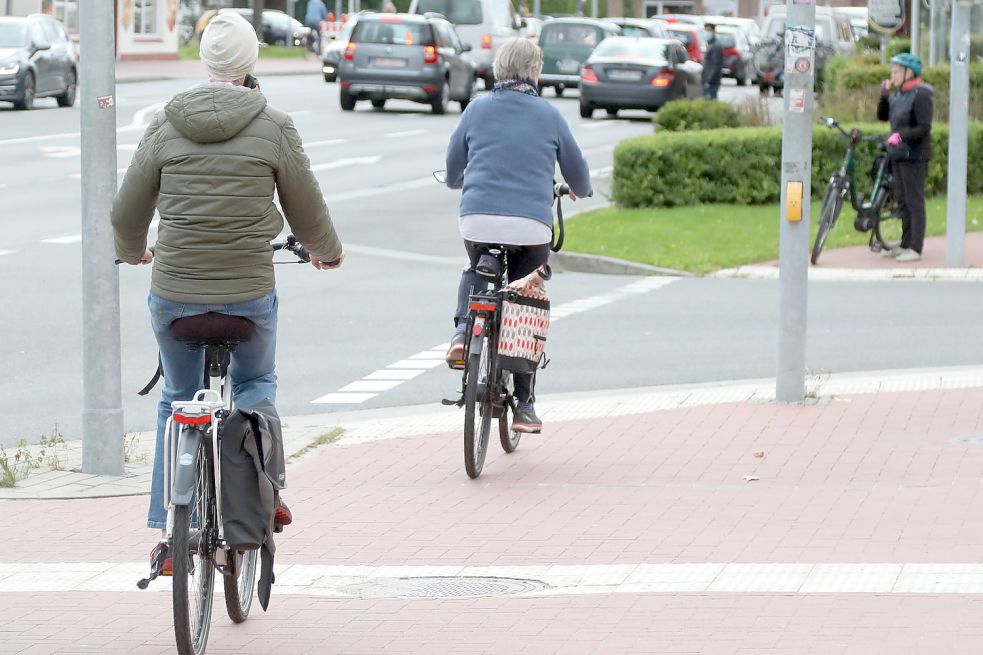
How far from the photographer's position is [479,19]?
150ft

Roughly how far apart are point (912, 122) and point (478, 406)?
9863 mm

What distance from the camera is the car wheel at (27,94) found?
3378 centimetres

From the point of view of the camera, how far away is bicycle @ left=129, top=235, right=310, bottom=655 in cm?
508

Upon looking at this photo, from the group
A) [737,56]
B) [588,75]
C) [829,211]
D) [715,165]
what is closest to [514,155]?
[829,211]

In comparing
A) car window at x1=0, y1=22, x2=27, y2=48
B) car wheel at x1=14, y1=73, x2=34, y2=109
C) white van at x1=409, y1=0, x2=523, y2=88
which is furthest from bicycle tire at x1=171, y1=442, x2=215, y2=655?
white van at x1=409, y1=0, x2=523, y2=88

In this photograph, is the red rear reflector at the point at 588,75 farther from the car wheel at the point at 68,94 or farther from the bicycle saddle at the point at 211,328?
the bicycle saddle at the point at 211,328

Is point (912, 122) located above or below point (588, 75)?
below

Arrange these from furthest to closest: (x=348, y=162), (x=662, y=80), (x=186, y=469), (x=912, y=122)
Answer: (x=662, y=80) < (x=348, y=162) < (x=912, y=122) < (x=186, y=469)

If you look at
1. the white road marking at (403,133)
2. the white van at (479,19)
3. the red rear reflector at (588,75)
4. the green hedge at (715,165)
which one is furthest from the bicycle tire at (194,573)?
the white van at (479,19)

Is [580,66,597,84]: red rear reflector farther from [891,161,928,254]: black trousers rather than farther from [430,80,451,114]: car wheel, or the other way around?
[891,161,928,254]: black trousers

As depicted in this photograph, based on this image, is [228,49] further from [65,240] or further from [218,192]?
[65,240]

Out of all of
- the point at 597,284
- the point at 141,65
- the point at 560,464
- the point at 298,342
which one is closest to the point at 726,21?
the point at 141,65

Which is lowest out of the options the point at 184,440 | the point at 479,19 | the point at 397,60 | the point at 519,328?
the point at 519,328

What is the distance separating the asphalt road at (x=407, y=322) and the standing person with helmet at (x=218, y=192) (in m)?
4.45
